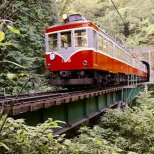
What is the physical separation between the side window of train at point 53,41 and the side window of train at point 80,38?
100cm

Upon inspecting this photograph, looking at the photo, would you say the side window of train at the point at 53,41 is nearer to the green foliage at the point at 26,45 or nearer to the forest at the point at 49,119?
the forest at the point at 49,119

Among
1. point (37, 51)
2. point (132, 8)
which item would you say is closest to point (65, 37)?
point (37, 51)

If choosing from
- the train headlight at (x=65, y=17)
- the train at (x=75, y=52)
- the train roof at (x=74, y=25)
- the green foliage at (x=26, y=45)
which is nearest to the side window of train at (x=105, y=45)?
the train at (x=75, y=52)

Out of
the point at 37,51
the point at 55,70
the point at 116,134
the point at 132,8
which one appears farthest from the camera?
the point at 132,8

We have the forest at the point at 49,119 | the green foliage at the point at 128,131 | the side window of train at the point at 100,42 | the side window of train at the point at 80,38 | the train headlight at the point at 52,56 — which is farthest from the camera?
the side window of train at the point at 100,42

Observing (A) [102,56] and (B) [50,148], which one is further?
(A) [102,56]

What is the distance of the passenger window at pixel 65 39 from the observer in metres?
12.0

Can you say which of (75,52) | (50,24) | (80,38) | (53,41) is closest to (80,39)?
(80,38)

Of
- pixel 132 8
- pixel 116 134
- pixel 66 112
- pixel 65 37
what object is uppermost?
pixel 132 8

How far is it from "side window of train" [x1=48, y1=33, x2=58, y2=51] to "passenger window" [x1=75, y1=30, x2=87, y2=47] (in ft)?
3.30

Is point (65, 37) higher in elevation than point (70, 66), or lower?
higher

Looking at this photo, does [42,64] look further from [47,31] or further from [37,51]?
[47,31]

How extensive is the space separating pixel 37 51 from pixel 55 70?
22.2ft

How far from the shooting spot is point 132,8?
57.6 metres
